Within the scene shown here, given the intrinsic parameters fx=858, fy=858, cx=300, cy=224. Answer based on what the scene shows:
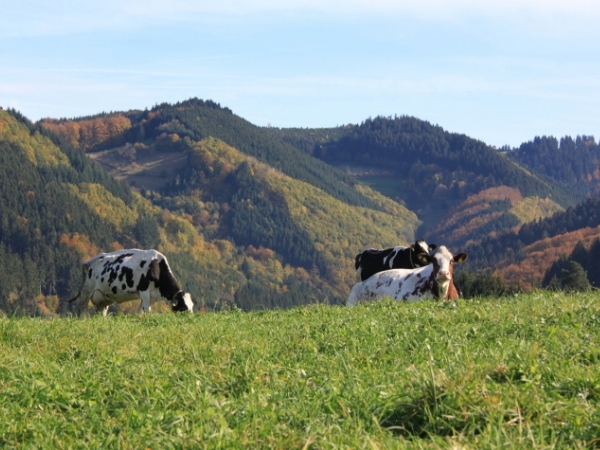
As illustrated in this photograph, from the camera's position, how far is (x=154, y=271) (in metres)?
25.9

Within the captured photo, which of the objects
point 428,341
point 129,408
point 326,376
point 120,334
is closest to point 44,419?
point 129,408

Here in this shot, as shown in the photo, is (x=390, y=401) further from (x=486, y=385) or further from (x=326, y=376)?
(x=326, y=376)

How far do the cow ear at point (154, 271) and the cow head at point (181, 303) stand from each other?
2.91ft

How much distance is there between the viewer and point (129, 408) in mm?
7152

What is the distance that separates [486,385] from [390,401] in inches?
29.3

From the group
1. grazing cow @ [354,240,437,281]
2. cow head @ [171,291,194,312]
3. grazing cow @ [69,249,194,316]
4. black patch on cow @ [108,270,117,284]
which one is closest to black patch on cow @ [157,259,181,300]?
grazing cow @ [69,249,194,316]

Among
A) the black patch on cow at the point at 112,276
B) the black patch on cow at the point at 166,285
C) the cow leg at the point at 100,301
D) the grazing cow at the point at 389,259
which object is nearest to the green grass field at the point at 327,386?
the black patch on cow at the point at 166,285

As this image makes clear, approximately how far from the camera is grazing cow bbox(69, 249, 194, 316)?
25.8m

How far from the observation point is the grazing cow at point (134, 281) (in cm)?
2580

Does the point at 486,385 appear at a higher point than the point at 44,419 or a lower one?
higher

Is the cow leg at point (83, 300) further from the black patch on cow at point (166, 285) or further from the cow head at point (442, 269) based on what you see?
the cow head at point (442, 269)

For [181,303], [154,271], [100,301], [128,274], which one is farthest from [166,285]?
[100,301]

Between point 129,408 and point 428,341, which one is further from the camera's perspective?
point 428,341

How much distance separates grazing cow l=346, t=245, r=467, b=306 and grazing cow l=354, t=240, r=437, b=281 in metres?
5.85
